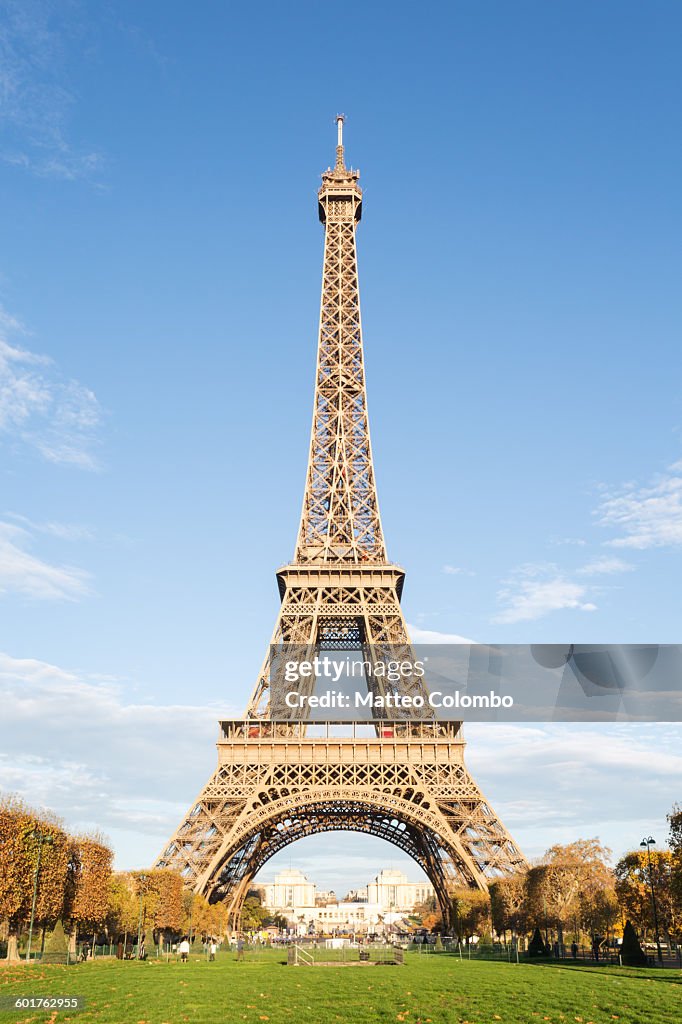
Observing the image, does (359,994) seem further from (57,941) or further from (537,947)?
(57,941)

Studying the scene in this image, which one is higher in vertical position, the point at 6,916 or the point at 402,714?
the point at 402,714

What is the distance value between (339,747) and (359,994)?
33921 mm

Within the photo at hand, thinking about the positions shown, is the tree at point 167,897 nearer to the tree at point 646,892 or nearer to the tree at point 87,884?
the tree at point 87,884

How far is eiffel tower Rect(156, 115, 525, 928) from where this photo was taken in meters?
57.8

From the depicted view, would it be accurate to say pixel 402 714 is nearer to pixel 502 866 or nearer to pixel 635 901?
pixel 502 866

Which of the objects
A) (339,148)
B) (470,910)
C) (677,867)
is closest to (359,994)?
(677,867)

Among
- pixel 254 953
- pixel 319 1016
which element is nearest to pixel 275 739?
pixel 254 953

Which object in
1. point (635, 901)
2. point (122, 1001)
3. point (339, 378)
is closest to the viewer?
point (122, 1001)

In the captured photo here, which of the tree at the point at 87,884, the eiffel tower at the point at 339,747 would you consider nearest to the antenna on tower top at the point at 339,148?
the eiffel tower at the point at 339,747

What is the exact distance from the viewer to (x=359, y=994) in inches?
1099

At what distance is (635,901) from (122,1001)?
132ft

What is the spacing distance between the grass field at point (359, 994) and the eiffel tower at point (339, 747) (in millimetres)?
17283

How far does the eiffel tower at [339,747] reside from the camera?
189 ft

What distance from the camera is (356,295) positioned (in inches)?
3265
